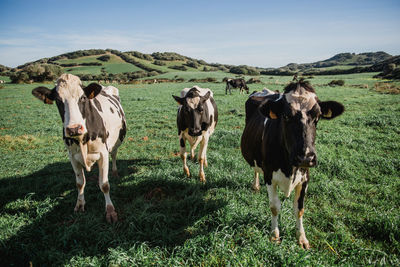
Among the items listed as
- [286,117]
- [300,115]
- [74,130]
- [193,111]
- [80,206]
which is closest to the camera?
[300,115]

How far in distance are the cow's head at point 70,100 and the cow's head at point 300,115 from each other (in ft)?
9.11

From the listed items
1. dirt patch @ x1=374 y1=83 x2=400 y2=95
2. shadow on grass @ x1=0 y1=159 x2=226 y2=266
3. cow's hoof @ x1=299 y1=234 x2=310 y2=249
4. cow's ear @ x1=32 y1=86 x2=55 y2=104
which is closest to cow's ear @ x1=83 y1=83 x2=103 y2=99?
cow's ear @ x1=32 y1=86 x2=55 y2=104

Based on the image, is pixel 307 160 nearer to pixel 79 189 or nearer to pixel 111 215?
pixel 111 215

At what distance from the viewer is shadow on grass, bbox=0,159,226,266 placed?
3236 mm

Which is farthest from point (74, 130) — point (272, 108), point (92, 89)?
point (272, 108)

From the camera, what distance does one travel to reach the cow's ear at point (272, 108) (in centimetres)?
278

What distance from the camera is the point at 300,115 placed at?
253 cm

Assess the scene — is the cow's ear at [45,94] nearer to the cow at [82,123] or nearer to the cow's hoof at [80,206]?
the cow at [82,123]

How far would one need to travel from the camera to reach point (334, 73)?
62375 mm

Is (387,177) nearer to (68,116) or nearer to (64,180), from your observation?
(68,116)

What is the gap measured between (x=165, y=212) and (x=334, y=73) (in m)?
73.6

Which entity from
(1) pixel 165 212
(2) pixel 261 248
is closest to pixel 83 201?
(1) pixel 165 212

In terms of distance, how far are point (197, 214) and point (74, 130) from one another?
2.53m

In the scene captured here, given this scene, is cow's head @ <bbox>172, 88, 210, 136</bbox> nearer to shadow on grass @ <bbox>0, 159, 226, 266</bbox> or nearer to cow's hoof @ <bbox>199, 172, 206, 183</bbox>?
cow's hoof @ <bbox>199, 172, 206, 183</bbox>
